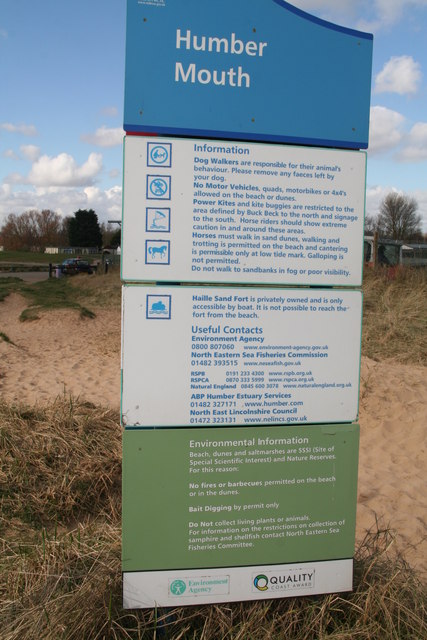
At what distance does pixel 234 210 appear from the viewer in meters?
2.39

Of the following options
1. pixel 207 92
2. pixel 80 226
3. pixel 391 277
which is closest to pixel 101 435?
pixel 207 92

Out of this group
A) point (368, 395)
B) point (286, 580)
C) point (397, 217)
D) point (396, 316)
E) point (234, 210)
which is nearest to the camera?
point (234, 210)

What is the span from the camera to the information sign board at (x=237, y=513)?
2416mm

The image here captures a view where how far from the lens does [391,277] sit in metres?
14.4

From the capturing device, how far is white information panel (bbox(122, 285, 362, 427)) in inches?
94.2

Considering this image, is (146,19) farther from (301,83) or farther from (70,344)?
(70,344)

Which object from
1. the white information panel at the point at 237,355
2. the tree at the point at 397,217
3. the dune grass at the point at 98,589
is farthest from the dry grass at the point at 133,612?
the tree at the point at 397,217

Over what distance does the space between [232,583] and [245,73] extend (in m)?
2.23

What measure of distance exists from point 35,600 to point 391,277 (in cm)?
1332

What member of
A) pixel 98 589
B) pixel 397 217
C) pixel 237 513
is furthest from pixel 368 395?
pixel 397 217

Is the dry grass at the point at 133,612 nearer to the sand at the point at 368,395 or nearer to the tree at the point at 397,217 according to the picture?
the sand at the point at 368,395

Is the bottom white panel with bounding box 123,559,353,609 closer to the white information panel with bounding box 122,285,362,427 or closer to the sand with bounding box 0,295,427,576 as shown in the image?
the white information panel with bounding box 122,285,362,427

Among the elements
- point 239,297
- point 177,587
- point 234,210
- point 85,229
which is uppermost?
point 85,229

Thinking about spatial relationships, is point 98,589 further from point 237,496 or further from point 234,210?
point 234,210
